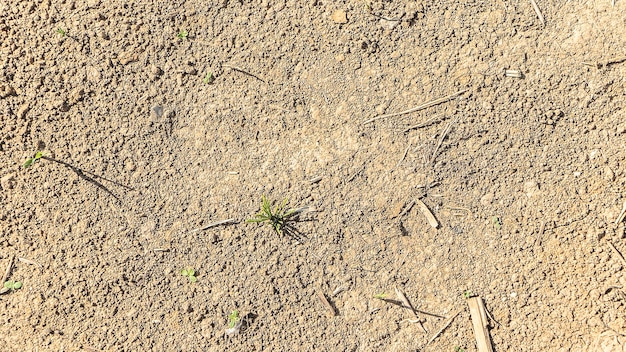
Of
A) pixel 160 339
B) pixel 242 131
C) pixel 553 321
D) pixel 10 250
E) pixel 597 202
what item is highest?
pixel 242 131

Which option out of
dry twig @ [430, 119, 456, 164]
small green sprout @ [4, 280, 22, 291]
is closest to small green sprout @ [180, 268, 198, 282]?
small green sprout @ [4, 280, 22, 291]

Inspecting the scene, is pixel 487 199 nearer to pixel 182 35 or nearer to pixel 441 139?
pixel 441 139

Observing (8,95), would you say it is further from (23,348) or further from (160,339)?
(160,339)

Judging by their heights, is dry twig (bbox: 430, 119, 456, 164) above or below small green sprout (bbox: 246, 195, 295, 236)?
above

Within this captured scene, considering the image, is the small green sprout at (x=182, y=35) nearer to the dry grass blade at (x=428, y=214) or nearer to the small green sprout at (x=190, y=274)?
the small green sprout at (x=190, y=274)

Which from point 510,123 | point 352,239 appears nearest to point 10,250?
point 352,239

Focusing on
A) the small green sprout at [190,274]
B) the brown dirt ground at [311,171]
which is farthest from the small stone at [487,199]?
the small green sprout at [190,274]

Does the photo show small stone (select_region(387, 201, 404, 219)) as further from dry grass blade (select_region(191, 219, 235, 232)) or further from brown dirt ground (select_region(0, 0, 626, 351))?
dry grass blade (select_region(191, 219, 235, 232))
